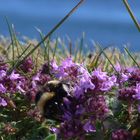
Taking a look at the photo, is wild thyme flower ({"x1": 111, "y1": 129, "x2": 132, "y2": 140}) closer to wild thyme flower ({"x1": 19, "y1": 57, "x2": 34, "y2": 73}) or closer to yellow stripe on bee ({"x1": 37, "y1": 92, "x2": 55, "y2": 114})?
yellow stripe on bee ({"x1": 37, "y1": 92, "x2": 55, "y2": 114})

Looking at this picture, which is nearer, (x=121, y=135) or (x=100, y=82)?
(x=121, y=135)

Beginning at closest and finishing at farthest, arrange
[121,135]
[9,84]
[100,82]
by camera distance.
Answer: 1. [121,135]
2. [100,82]
3. [9,84]

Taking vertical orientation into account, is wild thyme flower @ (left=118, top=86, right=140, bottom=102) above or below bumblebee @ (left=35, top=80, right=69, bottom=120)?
below

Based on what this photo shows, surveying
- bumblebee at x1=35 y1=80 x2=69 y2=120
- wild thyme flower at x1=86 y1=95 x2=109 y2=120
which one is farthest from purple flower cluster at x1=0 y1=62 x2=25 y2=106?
wild thyme flower at x1=86 y1=95 x2=109 y2=120

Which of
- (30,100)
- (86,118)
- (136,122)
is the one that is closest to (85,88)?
(86,118)

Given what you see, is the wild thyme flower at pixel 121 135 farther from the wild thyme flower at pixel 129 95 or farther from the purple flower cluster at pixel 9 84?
the purple flower cluster at pixel 9 84

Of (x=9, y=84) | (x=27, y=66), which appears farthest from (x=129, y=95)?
(x=27, y=66)

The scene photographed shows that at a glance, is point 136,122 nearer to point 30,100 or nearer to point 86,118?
point 86,118

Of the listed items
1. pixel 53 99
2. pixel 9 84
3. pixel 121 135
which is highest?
pixel 9 84

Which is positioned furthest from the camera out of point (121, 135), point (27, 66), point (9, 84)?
point (27, 66)

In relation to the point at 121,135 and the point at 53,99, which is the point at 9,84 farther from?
the point at 121,135
